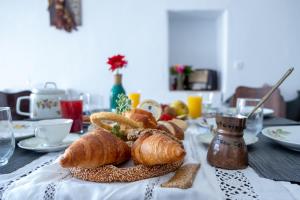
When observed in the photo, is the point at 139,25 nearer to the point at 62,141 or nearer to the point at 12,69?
the point at 12,69

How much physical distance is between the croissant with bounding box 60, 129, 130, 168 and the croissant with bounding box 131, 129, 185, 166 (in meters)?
0.03

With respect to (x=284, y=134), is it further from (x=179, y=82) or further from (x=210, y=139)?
(x=179, y=82)

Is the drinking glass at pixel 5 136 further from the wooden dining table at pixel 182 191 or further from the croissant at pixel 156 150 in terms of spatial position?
the croissant at pixel 156 150

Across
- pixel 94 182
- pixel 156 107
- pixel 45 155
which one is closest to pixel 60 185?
pixel 94 182

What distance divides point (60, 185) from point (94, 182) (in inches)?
2.1

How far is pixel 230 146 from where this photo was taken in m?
0.51

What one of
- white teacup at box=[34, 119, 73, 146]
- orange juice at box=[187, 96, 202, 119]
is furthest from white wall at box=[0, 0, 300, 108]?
white teacup at box=[34, 119, 73, 146]

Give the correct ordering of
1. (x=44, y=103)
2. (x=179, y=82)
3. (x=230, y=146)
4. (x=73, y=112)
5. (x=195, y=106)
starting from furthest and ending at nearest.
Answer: (x=179, y=82) < (x=195, y=106) < (x=44, y=103) < (x=73, y=112) < (x=230, y=146)

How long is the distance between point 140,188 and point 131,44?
2.38 m

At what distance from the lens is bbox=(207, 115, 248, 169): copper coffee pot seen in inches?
20.0

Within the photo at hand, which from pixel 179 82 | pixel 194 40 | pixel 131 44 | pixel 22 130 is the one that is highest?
pixel 194 40

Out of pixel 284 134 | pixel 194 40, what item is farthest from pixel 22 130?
pixel 194 40

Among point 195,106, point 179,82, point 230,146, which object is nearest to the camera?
point 230,146

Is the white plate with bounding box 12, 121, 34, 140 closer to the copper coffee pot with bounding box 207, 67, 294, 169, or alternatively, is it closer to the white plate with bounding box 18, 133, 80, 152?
the white plate with bounding box 18, 133, 80, 152
